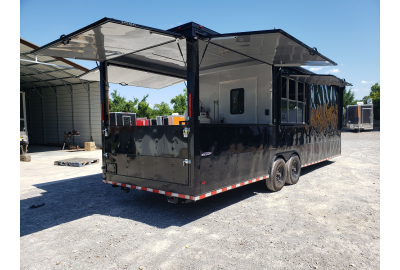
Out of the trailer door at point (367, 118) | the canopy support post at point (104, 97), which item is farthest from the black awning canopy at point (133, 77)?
the trailer door at point (367, 118)

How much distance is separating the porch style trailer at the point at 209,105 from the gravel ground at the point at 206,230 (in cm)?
54

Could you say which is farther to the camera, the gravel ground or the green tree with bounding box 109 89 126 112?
the green tree with bounding box 109 89 126 112

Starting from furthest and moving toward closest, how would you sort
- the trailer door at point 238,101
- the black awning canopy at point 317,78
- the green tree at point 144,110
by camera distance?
1. the green tree at point 144,110
2. the black awning canopy at point 317,78
3. the trailer door at point 238,101

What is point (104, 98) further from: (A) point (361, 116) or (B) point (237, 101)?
(A) point (361, 116)

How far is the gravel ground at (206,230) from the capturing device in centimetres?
330

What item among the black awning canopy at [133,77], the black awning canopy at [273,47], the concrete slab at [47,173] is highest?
the black awning canopy at [273,47]

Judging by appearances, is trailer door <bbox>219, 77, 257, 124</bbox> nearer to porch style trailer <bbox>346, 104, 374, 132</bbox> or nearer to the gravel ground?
the gravel ground

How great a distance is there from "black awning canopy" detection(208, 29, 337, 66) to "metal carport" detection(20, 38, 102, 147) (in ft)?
39.4

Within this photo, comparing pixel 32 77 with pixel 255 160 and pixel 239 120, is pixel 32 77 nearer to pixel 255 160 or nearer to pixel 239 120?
pixel 239 120

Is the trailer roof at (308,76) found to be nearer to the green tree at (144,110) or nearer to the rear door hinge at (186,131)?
the rear door hinge at (186,131)

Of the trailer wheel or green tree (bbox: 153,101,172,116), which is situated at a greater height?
green tree (bbox: 153,101,172,116)

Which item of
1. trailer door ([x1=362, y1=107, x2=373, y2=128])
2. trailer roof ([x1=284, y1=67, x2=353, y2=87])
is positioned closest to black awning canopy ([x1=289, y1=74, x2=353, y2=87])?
trailer roof ([x1=284, y1=67, x2=353, y2=87])

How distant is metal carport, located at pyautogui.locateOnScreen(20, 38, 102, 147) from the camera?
16.3m
